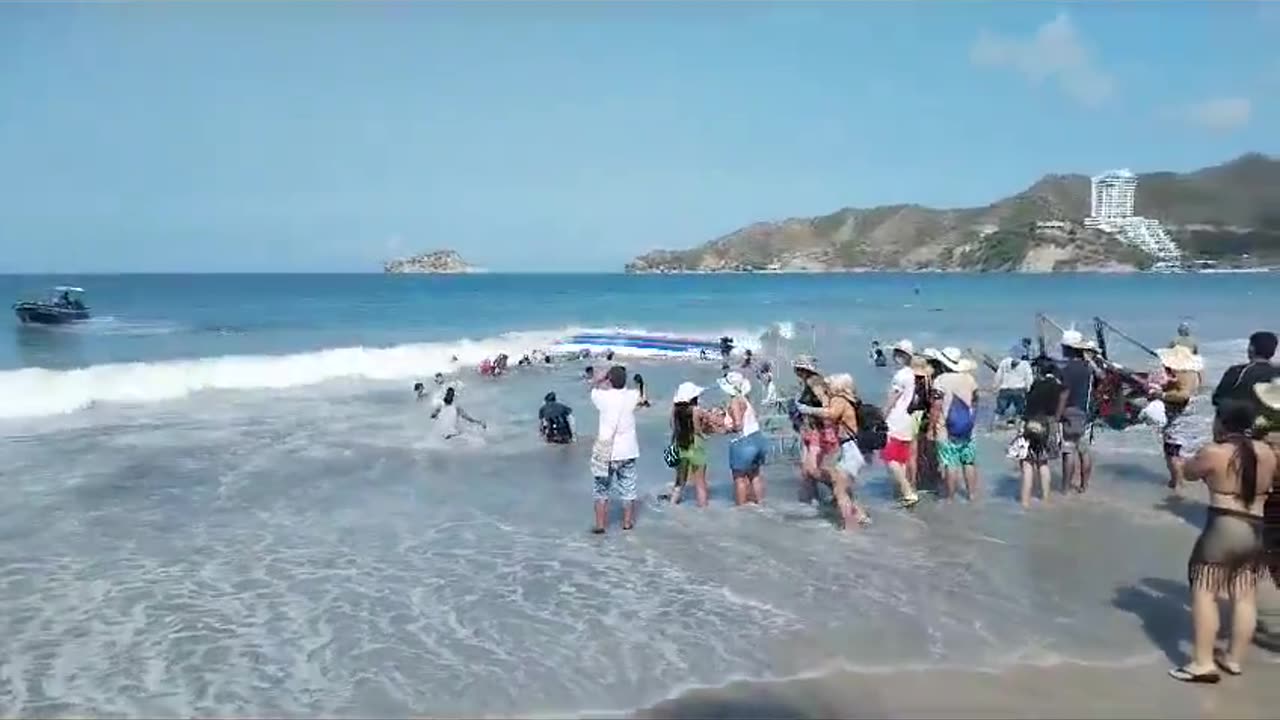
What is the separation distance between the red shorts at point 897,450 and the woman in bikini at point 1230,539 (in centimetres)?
442

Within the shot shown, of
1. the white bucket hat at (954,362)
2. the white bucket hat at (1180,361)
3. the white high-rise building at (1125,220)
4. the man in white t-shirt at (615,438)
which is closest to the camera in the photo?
the man in white t-shirt at (615,438)

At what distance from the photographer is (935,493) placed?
11672 millimetres

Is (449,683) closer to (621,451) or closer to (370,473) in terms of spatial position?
(621,451)

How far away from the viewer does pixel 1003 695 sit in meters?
6.21

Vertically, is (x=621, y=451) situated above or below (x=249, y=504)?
above

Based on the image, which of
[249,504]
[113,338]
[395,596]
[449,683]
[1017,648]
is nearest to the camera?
[449,683]

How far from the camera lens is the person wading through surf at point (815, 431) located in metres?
10.3

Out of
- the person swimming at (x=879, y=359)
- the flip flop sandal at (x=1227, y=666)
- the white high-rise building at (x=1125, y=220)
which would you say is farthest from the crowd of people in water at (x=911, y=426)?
the white high-rise building at (x=1125, y=220)

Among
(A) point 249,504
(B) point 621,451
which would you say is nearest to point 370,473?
(A) point 249,504

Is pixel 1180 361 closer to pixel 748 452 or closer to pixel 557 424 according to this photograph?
pixel 748 452

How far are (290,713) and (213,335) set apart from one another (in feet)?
155

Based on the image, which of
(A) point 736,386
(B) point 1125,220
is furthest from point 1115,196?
(A) point 736,386

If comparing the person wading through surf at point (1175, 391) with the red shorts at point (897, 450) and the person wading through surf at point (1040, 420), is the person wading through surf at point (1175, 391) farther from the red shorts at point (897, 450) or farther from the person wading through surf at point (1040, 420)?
the red shorts at point (897, 450)

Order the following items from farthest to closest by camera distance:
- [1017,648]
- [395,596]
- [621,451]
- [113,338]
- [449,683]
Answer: [113,338] → [621,451] → [395,596] → [1017,648] → [449,683]
